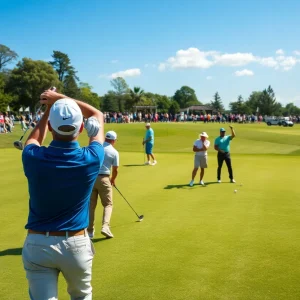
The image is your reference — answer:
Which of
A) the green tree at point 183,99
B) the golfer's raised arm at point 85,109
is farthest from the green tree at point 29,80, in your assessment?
the green tree at point 183,99

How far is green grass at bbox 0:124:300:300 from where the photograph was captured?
6086 millimetres

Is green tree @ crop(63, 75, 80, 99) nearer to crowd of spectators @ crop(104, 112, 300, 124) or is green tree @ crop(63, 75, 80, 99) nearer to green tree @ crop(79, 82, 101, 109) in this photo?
green tree @ crop(79, 82, 101, 109)

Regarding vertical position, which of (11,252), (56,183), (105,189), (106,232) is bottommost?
(11,252)

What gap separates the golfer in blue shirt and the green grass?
→ 2.41 metres

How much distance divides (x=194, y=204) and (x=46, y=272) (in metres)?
8.88

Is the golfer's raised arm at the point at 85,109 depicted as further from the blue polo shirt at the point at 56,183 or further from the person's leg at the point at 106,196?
the person's leg at the point at 106,196

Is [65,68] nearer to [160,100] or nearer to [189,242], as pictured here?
[160,100]

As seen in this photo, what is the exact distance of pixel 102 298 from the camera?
18.8 feet

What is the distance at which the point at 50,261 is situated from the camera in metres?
3.50

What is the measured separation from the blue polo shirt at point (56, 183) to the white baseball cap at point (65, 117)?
139 mm

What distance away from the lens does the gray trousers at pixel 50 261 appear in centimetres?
350

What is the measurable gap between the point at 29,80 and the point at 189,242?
284ft

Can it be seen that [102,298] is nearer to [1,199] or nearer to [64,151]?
[64,151]

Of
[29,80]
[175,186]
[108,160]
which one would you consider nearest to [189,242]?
[108,160]
